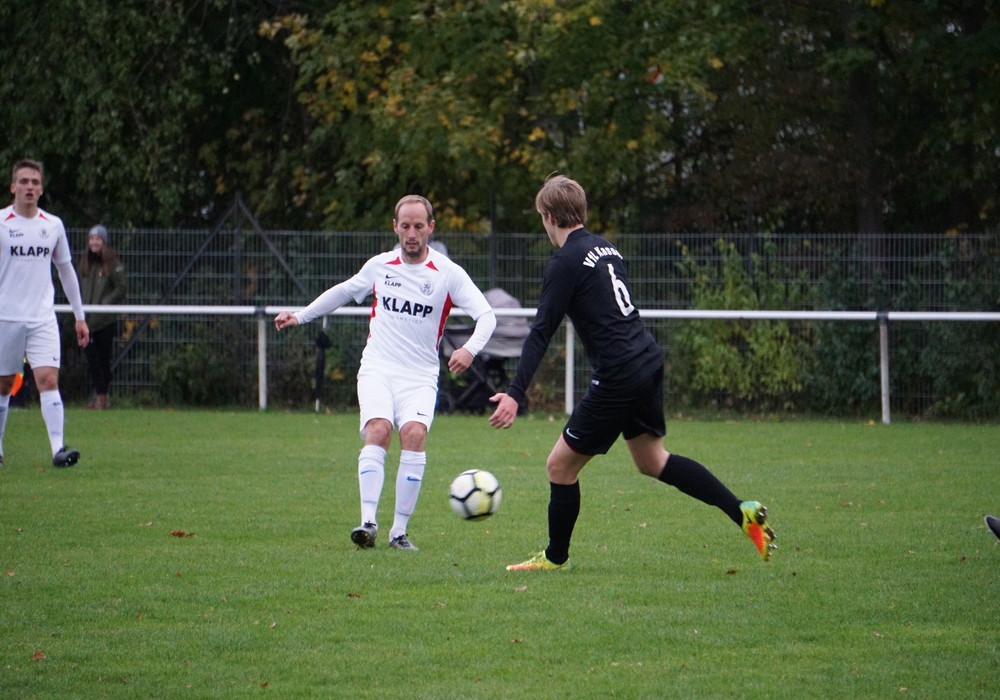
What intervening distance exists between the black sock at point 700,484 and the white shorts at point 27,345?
566 centimetres

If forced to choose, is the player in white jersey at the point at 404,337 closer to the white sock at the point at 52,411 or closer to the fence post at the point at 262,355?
the white sock at the point at 52,411

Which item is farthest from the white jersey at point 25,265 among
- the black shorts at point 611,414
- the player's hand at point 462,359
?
the black shorts at point 611,414

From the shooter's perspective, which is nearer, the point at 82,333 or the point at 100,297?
the point at 82,333

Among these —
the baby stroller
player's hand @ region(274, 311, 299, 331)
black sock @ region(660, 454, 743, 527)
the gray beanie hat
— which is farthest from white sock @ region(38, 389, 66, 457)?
the gray beanie hat

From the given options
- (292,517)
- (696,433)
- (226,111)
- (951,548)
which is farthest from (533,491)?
(226,111)

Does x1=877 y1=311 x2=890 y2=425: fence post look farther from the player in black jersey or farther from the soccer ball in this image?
the soccer ball

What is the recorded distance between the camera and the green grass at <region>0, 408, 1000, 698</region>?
4480 mm

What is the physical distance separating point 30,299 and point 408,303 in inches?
170

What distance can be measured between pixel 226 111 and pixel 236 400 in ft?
23.8

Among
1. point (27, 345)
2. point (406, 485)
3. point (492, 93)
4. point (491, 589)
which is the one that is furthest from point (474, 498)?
point (492, 93)

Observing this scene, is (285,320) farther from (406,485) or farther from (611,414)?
(611,414)

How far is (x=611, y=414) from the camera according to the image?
19.9 ft

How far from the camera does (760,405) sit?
16.2 m

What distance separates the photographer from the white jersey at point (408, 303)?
7.21 meters
